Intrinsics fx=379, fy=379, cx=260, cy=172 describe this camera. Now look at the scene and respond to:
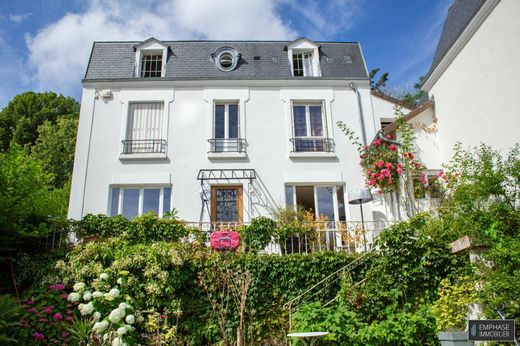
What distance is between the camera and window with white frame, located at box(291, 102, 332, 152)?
38.8 feet

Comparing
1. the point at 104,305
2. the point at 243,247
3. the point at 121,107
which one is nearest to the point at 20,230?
the point at 104,305

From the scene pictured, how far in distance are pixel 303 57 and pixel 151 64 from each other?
5214 millimetres

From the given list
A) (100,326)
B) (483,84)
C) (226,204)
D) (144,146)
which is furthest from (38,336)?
(483,84)

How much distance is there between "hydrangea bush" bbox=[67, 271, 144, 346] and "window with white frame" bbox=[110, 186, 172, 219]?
4.60 m

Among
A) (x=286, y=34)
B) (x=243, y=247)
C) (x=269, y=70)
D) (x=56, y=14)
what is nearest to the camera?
(x=243, y=247)

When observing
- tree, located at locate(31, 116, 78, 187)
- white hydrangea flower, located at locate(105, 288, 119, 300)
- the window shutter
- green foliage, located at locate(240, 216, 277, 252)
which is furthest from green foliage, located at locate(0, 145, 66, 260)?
tree, located at locate(31, 116, 78, 187)

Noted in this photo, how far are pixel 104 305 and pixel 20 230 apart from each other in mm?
2193

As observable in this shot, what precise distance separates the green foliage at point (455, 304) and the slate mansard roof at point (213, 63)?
7954 millimetres

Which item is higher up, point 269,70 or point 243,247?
point 269,70

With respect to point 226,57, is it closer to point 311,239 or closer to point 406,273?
point 311,239

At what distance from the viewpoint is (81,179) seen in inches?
435

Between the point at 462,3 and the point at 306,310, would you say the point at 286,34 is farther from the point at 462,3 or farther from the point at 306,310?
the point at 306,310

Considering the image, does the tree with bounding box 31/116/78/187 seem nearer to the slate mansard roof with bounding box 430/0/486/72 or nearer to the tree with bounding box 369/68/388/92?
the slate mansard roof with bounding box 430/0/486/72

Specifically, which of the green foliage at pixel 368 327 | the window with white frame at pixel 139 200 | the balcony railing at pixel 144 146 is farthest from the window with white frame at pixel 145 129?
the green foliage at pixel 368 327
